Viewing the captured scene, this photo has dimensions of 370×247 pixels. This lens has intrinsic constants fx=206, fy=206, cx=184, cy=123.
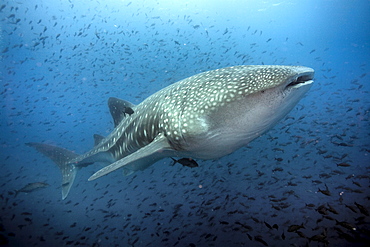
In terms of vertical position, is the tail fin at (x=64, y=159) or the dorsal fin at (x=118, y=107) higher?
the dorsal fin at (x=118, y=107)

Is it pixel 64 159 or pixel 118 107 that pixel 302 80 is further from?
pixel 64 159

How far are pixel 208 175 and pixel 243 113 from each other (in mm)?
11787

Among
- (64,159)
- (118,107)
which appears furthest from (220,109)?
(64,159)

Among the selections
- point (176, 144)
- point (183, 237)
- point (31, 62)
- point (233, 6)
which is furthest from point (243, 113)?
point (31, 62)

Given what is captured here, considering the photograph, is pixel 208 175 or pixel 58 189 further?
pixel 58 189

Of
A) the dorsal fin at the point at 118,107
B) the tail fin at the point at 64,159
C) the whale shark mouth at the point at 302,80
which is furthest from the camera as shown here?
the tail fin at the point at 64,159

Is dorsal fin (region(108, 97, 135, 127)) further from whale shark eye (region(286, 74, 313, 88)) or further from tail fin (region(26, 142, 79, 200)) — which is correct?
whale shark eye (region(286, 74, 313, 88))

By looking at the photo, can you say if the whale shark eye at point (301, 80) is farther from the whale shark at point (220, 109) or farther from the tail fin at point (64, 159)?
the tail fin at point (64, 159)

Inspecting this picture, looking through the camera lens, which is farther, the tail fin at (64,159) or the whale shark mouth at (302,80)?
the tail fin at (64,159)

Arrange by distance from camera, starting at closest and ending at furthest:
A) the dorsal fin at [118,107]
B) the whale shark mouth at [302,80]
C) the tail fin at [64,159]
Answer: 1. the whale shark mouth at [302,80]
2. the dorsal fin at [118,107]
3. the tail fin at [64,159]

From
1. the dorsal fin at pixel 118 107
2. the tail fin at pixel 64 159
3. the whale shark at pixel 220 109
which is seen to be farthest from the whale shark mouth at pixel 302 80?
the tail fin at pixel 64 159

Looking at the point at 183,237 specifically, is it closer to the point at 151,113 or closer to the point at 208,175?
the point at 208,175

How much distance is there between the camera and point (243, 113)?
262cm

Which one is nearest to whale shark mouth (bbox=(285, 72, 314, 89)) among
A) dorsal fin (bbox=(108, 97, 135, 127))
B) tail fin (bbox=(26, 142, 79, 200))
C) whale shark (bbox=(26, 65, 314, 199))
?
whale shark (bbox=(26, 65, 314, 199))
